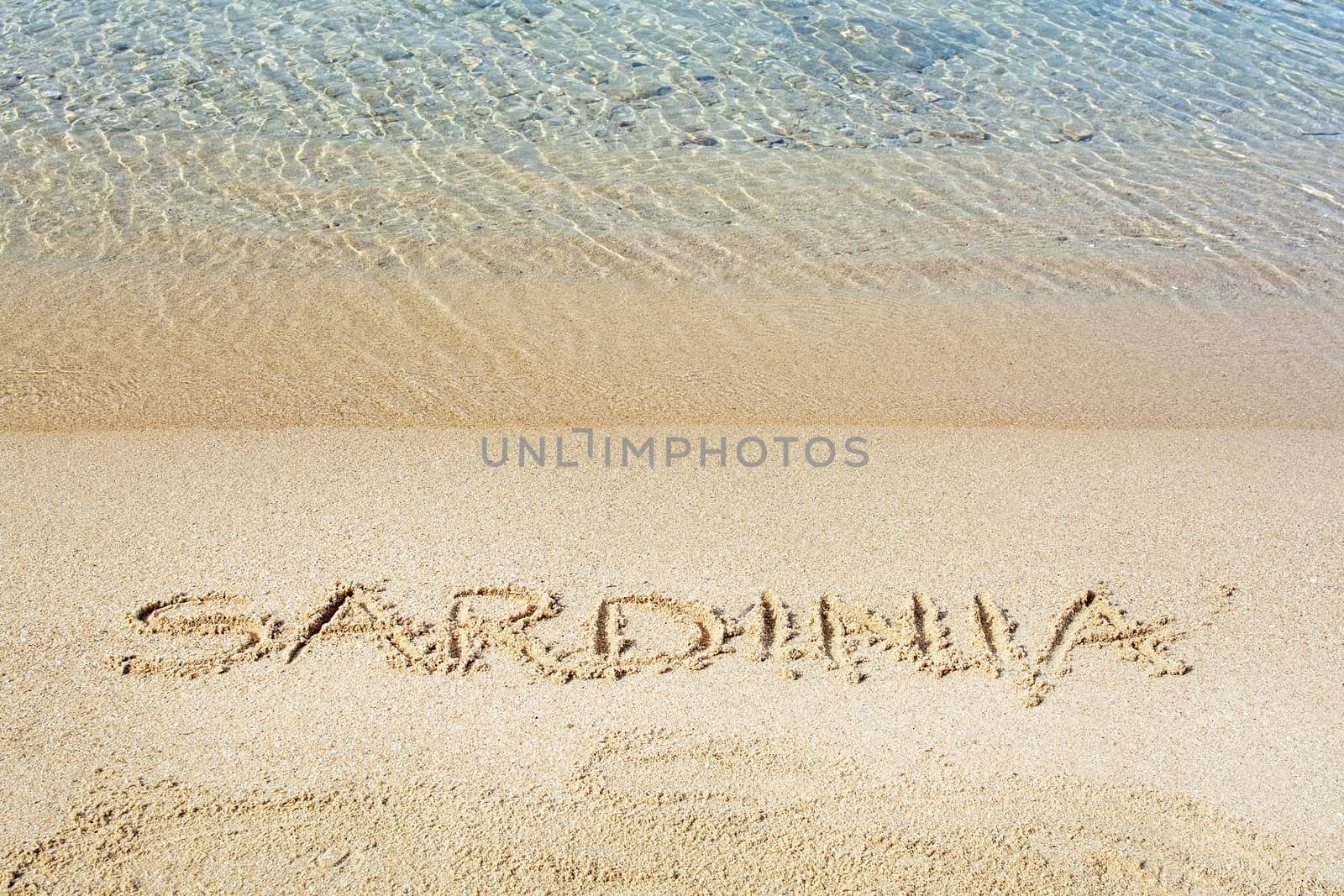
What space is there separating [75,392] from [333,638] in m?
2.15

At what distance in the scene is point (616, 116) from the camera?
7.47m

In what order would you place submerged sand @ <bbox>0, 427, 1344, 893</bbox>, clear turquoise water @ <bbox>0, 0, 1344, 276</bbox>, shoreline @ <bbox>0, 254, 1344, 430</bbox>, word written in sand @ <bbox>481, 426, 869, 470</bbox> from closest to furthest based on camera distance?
submerged sand @ <bbox>0, 427, 1344, 893</bbox>, word written in sand @ <bbox>481, 426, 869, 470</bbox>, shoreline @ <bbox>0, 254, 1344, 430</bbox>, clear turquoise water @ <bbox>0, 0, 1344, 276</bbox>

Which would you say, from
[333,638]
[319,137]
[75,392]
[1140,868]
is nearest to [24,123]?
[319,137]

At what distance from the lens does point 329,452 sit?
12.7 ft

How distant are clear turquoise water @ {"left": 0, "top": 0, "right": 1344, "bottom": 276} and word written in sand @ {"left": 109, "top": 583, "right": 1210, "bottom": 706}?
3.10m

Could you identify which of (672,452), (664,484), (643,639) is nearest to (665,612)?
(643,639)

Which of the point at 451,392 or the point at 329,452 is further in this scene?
the point at 451,392

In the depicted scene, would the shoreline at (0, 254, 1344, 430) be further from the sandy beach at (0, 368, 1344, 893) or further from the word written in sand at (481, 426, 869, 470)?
the sandy beach at (0, 368, 1344, 893)

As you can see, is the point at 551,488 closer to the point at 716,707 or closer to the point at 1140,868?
the point at 716,707

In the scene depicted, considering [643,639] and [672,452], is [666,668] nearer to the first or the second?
[643,639]

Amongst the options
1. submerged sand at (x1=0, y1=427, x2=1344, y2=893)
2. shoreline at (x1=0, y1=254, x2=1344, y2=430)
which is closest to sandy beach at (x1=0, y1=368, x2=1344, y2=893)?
submerged sand at (x1=0, y1=427, x2=1344, y2=893)

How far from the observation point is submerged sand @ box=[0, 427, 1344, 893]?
2324mm

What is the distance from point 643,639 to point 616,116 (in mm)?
5344

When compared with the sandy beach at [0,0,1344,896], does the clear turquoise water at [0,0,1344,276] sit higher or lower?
higher
